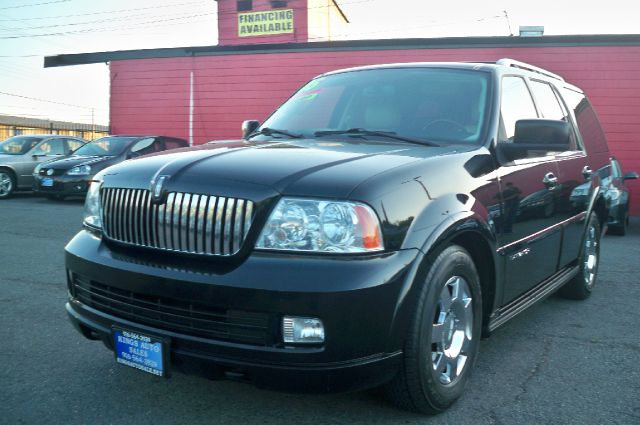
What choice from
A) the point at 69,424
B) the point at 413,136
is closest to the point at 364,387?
the point at 69,424

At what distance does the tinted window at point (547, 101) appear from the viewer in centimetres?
442

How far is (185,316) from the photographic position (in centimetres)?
252

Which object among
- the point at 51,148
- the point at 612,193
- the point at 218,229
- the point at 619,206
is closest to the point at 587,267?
the point at 612,193

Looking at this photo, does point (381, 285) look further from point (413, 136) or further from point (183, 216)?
point (413, 136)

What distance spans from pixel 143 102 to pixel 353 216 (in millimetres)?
15832

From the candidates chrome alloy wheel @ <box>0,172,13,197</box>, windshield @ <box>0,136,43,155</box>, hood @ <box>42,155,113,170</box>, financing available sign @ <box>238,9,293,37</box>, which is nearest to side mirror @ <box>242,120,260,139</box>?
hood @ <box>42,155,113,170</box>

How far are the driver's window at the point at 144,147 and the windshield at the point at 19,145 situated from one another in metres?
3.04

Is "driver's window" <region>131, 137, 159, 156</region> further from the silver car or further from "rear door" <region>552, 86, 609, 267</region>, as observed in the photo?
"rear door" <region>552, 86, 609, 267</region>

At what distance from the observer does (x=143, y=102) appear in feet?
56.2

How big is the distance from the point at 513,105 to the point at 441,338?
1.80m

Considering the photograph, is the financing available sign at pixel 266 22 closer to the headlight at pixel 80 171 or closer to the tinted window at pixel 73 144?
the tinted window at pixel 73 144

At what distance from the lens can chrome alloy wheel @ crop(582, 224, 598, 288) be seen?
16.9ft

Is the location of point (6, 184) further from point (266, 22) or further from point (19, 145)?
point (266, 22)

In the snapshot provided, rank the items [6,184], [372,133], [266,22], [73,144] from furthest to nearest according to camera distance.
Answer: [266,22]
[73,144]
[6,184]
[372,133]
